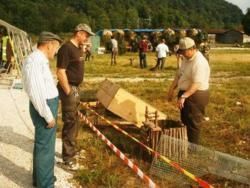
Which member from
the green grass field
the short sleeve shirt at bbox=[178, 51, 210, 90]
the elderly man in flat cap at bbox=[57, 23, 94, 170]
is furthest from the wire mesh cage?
the elderly man in flat cap at bbox=[57, 23, 94, 170]

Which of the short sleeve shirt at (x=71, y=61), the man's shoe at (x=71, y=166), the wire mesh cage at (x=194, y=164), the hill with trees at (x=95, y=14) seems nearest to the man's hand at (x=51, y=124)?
the short sleeve shirt at (x=71, y=61)

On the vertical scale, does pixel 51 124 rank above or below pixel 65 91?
below

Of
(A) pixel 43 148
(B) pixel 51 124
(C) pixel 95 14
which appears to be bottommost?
(A) pixel 43 148

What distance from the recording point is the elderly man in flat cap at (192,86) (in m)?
6.36

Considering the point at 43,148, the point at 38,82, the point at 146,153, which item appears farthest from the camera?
the point at 146,153

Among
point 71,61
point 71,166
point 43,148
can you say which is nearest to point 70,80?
point 71,61

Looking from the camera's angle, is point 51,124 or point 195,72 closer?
point 51,124

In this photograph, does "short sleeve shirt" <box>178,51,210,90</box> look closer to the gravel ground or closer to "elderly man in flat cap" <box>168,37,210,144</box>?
"elderly man in flat cap" <box>168,37,210,144</box>

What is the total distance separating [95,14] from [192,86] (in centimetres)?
10757

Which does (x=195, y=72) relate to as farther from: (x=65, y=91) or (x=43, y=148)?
(x=43, y=148)

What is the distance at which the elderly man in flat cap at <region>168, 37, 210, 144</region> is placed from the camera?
636cm

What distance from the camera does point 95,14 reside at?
11188 cm

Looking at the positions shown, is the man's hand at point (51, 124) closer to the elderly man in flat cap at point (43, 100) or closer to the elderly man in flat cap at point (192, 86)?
the elderly man in flat cap at point (43, 100)

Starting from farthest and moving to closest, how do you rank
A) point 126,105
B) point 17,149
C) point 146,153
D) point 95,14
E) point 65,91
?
point 95,14
point 126,105
point 17,149
point 146,153
point 65,91
